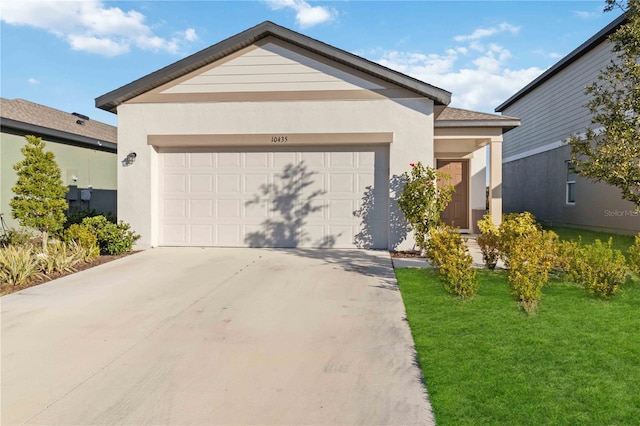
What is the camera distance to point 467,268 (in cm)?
576

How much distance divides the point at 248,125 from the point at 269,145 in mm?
769

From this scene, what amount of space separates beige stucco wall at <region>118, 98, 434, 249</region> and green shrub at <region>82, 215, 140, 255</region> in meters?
0.63

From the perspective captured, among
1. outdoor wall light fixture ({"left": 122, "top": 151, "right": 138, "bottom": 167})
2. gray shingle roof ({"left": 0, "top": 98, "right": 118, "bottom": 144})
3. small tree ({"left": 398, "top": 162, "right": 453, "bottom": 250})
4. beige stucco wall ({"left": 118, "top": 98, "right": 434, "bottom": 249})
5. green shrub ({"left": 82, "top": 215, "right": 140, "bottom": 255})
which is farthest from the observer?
gray shingle roof ({"left": 0, "top": 98, "right": 118, "bottom": 144})

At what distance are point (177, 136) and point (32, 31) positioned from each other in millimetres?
8693

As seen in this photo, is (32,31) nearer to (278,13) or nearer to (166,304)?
(278,13)

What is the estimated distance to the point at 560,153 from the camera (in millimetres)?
16781

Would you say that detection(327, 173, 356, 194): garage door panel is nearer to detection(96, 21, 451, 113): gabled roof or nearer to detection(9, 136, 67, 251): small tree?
detection(96, 21, 451, 113): gabled roof

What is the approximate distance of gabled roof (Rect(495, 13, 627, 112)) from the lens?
493 inches

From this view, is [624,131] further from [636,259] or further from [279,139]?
[279,139]

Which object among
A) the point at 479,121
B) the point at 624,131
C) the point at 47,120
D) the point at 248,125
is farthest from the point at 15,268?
the point at 479,121

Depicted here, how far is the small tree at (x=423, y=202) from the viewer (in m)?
9.22

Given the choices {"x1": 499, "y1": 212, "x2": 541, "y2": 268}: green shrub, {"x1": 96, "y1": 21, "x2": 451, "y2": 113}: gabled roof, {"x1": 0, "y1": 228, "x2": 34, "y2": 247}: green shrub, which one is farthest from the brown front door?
{"x1": 0, "y1": 228, "x2": 34, "y2": 247}: green shrub

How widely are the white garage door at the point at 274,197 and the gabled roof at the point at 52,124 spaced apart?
492cm

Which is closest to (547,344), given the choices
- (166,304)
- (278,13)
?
(166,304)
